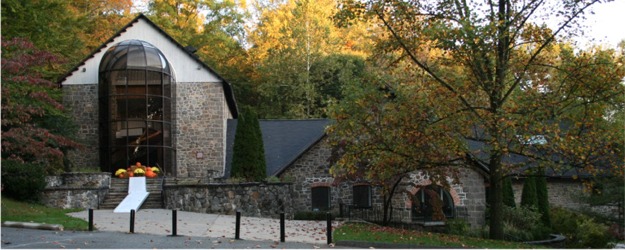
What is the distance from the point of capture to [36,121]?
26203 mm

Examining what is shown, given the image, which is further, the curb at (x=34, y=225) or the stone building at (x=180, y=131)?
the stone building at (x=180, y=131)

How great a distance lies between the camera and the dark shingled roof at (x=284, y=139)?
27.5m

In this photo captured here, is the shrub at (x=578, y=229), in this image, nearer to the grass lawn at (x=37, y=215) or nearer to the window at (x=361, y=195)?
the window at (x=361, y=195)

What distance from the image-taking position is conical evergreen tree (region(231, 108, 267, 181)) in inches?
982

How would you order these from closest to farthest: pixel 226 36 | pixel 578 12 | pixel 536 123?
pixel 536 123 < pixel 578 12 < pixel 226 36

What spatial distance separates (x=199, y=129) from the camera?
30.6 metres

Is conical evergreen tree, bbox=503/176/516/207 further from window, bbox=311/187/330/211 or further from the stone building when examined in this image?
window, bbox=311/187/330/211

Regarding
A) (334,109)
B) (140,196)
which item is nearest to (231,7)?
(140,196)

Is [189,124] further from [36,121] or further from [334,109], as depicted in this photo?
[334,109]

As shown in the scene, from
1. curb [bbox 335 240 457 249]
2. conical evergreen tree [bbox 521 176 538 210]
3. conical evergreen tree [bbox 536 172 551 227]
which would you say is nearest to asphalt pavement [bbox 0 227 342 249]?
curb [bbox 335 240 457 249]

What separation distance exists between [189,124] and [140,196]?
797 centimetres

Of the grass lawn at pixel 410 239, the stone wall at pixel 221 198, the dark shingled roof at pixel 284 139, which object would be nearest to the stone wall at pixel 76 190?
the stone wall at pixel 221 198

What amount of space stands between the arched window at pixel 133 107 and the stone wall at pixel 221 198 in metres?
6.42

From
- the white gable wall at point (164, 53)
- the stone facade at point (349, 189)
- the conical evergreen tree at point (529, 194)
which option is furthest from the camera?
the white gable wall at point (164, 53)
